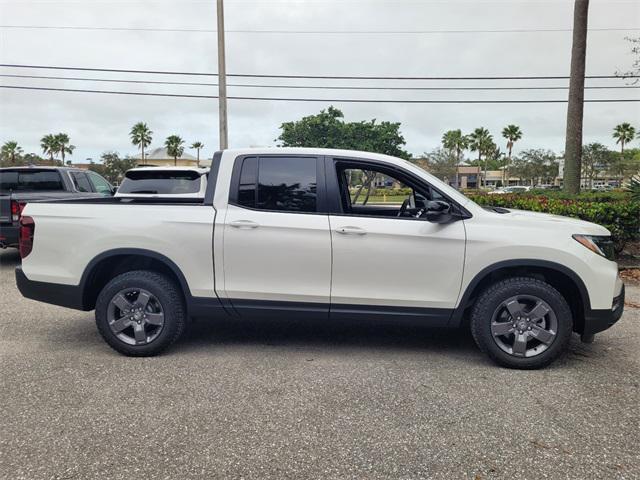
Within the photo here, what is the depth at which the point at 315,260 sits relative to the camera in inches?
152

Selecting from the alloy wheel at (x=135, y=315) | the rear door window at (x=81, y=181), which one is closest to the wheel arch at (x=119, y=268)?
the alloy wheel at (x=135, y=315)

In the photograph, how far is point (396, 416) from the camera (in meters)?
3.04

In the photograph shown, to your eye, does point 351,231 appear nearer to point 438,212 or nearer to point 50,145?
point 438,212

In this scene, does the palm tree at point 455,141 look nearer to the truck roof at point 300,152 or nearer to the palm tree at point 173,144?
the palm tree at point 173,144

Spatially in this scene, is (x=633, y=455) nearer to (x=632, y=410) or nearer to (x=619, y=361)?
(x=632, y=410)

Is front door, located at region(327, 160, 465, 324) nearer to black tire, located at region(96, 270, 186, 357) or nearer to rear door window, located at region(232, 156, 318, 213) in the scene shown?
rear door window, located at region(232, 156, 318, 213)

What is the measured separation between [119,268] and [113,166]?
48164mm

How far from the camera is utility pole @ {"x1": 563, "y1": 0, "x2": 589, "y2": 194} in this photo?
1085 centimetres

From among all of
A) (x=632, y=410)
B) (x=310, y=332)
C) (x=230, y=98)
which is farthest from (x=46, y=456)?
(x=230, y=98)

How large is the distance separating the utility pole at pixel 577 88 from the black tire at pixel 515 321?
28.3 ft

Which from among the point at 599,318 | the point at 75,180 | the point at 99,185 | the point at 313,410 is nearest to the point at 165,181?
the point at 75,180

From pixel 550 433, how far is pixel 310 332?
2.48m

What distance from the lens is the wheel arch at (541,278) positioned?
3709mm

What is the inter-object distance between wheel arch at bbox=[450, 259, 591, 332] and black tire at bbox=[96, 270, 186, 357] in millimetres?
2350
